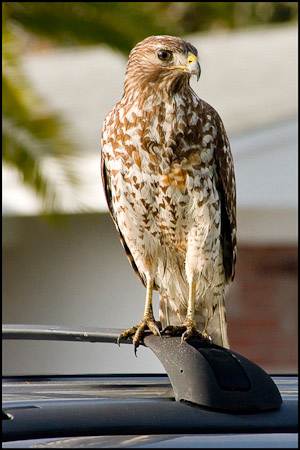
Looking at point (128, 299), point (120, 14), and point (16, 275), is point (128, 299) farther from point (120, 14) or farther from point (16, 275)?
point (120, 14)

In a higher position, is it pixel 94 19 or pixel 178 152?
pixel 94 19

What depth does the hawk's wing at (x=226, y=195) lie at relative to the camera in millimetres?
5211

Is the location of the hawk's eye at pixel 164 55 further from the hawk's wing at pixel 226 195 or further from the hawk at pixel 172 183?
the hawk's wing at pixel 226 195

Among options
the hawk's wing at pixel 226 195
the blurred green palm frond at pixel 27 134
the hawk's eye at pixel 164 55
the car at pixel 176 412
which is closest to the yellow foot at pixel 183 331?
the hawk's wing at pixel 226 195

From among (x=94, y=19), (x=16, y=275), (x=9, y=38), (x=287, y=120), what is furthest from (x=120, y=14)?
(x=16, y=275)

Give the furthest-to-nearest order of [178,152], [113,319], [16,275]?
[16,275], [113,319], [178,152]

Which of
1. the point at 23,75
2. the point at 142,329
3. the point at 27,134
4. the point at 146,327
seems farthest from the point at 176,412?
the point at 23,75

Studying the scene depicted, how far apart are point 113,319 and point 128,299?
0.81ft

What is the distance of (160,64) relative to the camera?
515cm

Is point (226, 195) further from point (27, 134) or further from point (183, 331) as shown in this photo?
point (27, 134)

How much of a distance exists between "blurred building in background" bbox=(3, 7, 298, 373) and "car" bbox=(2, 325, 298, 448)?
7748 mm

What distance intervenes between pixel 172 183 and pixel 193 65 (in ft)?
1.48

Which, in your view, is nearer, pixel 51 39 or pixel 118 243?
pixel 51 39

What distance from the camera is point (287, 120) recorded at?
12773mm
